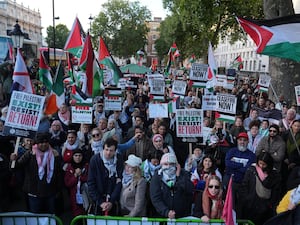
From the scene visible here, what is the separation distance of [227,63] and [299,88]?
73.8 metres

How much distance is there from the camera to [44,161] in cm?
461

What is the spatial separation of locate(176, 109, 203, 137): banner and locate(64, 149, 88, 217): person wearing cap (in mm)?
1826

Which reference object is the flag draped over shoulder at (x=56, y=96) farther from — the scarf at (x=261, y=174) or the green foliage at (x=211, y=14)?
the green foliage at (x=211, y=14)

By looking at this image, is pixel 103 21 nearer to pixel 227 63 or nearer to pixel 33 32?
pixel 227 63

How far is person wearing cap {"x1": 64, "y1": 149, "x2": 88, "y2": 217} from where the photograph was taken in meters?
5.20

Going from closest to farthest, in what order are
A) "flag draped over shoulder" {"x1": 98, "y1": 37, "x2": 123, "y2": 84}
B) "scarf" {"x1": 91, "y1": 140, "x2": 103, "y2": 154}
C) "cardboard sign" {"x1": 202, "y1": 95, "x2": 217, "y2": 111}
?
"scarf" {"x1": 91, "y1": 140, "x2": 103, "y2": 154} → "cardboard sign" {"x1": 202, "y1": 95, "x2": 217, "y2": 111} → "flag draped over shoulder" {"x1": 98, "y1": 37, "x2": 123, "y2": 84}

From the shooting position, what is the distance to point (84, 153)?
561 cm

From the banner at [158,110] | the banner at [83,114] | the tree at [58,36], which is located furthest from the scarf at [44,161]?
the tree at [58,36]

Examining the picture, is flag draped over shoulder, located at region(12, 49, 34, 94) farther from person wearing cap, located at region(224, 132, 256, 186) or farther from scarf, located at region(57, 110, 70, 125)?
person wearing cap, located at region(224, 132, 256, 186)

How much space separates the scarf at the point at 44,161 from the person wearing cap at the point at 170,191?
1.45 meters

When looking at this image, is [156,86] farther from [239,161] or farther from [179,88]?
[239,161]

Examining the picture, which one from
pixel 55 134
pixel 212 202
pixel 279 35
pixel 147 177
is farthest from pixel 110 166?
pixel 279 35

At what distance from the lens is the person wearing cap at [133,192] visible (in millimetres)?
4258

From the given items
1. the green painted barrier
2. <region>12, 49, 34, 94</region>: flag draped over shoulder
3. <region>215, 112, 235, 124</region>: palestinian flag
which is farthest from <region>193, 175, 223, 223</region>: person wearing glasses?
<region>12, 49, 34, 94</region>: flag draped over shoulder
